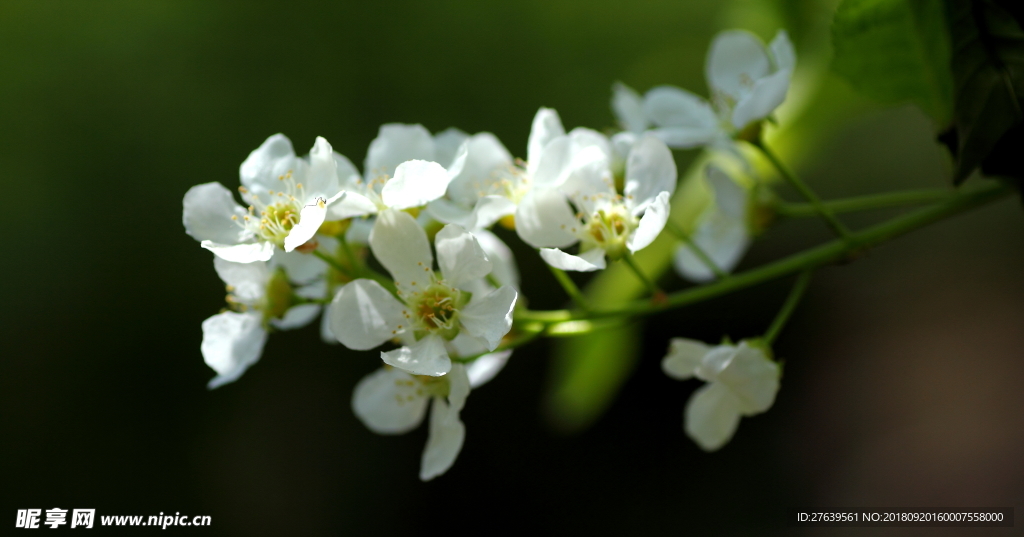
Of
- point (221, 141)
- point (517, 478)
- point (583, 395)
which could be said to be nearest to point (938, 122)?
point (583, 395)

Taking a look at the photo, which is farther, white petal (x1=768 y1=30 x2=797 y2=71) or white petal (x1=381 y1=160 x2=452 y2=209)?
white petal (x1=768 y1=30 x2=797 y2=71)

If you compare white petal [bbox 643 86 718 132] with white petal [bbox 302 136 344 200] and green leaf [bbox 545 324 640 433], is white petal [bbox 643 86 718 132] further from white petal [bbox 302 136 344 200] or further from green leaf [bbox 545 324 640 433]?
white petal [bbox 302 136 344 200]

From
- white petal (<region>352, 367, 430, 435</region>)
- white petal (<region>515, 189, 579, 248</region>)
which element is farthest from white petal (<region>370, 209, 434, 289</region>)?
white petal (<region>352, 367, 430, 435</region>)

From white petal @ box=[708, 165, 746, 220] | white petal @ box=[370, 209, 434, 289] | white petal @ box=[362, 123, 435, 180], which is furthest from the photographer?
white petal @ box=[708, 165, 746, 220]

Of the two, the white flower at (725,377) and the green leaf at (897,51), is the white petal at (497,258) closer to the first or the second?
the white flower at (725,377)

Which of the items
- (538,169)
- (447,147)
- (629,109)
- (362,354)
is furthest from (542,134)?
(362,354)

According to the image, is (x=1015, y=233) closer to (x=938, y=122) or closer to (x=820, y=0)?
(x=820, y=0)

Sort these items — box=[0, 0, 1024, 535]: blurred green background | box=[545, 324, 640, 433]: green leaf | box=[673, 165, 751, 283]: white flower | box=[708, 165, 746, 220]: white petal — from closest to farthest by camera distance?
box=[708, 165, 746, 220]: white petal → box=[673, 165, 751, 283]: white flower → box=[545, 324, 640, 433]: green leaf → box=[0, 0, 1024, 535]: blurred green background
